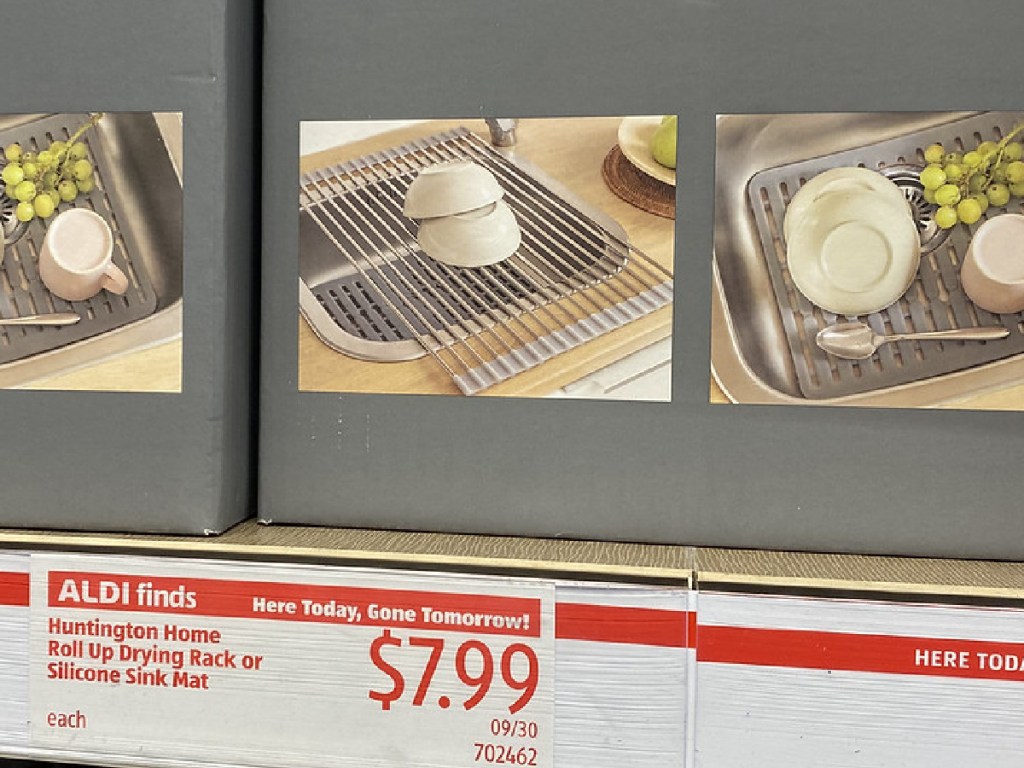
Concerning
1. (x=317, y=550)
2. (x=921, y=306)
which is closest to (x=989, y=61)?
→ (x=921, y=306)

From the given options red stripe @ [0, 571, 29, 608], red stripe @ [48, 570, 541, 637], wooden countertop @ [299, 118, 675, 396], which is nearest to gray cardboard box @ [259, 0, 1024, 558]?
wooden countertop @ [299, 118, 675, 396]

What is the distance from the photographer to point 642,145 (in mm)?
805

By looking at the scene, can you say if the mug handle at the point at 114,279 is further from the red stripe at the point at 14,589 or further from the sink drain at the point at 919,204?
the sink drain at the point at 919,204

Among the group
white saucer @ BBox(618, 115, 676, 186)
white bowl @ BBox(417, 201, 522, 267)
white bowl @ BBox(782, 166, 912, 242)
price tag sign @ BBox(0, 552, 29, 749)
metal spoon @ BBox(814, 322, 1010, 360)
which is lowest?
price tag sign @ BBox(0, 552, 29, 749)

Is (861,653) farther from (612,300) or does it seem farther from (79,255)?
(79,255)

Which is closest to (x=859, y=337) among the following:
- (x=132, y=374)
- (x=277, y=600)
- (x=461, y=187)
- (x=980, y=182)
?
(x=980, y=182)

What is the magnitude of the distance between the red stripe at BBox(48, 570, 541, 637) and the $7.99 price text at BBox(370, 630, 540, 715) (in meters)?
0.01

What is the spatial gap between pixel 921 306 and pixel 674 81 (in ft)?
0.93

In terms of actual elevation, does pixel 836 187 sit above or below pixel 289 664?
above

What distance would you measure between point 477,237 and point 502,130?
0.10 m

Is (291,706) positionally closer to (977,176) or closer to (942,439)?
(942,439)

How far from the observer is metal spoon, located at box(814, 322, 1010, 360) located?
30.2 inches

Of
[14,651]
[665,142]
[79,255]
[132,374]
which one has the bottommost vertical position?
[14,651]

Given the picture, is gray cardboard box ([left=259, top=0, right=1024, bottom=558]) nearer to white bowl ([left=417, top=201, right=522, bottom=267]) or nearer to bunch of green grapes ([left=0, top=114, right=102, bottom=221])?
white bowl ([left=417, top=201, right=522, bottom=267])
